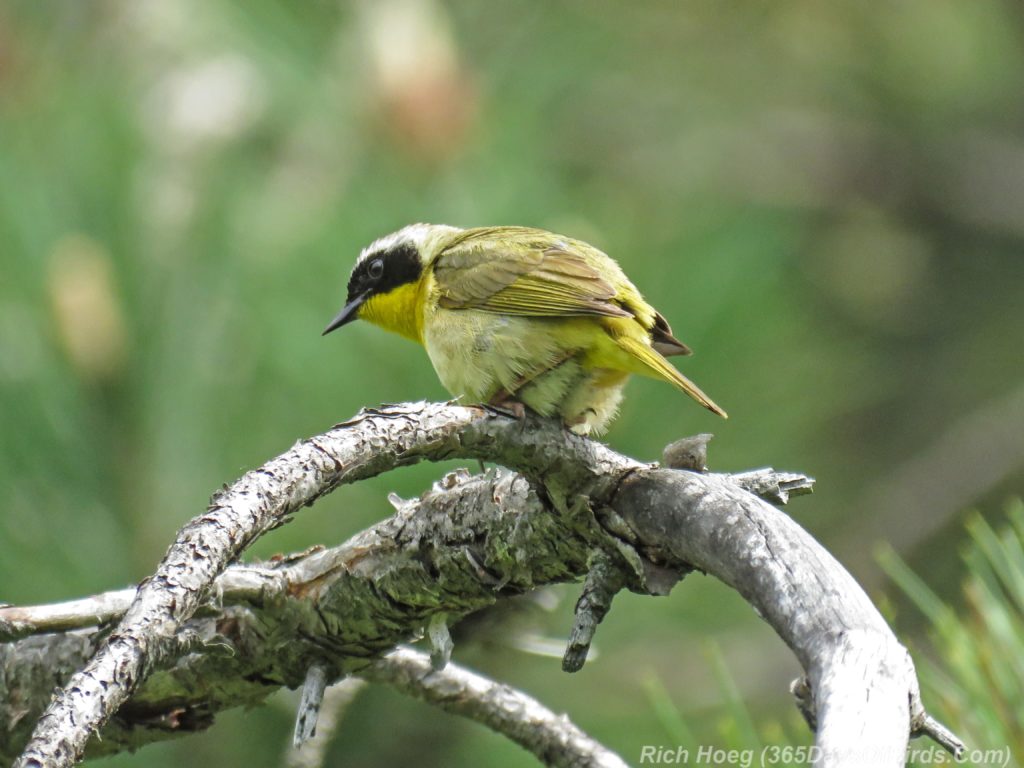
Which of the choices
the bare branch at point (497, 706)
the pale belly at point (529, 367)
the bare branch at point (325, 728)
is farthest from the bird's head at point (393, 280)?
the bare branch at point (497, 706)

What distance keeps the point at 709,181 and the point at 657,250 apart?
209 cm

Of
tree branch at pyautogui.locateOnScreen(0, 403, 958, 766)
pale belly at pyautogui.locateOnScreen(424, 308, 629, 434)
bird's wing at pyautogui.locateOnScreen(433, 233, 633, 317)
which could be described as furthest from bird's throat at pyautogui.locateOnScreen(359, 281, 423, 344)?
tree branch at pyautogui.locateOnScreen(0, 403, 958, 766)

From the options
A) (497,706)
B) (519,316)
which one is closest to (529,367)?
(519,316)

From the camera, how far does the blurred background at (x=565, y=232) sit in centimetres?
384

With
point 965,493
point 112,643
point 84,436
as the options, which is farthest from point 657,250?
point 112,643

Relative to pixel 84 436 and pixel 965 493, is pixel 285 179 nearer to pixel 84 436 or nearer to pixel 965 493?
pixel 84 436

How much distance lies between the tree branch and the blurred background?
37cm

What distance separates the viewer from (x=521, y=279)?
436 centimetres

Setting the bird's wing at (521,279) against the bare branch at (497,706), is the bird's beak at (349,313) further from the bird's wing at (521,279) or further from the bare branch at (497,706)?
the bare branch at (497,706)

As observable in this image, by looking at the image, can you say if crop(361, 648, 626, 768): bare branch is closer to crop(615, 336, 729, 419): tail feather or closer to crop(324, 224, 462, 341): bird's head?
crop(615, 336, 729, 419): tail feather

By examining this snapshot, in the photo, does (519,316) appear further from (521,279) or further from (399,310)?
(399,310)

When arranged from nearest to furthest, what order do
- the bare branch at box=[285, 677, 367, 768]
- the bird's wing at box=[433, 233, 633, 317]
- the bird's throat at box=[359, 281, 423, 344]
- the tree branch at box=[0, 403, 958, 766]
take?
the tree branch at box=[0, 403, 958, 766], the bare branch at box=[285, 677, 367, 768], the bird's wing at box=[433, 233, 633, 317], the bird's throat at box=[359, 281, 423, 344]

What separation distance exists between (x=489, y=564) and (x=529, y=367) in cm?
140

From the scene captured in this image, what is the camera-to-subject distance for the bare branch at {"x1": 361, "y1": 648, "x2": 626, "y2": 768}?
2764mm
